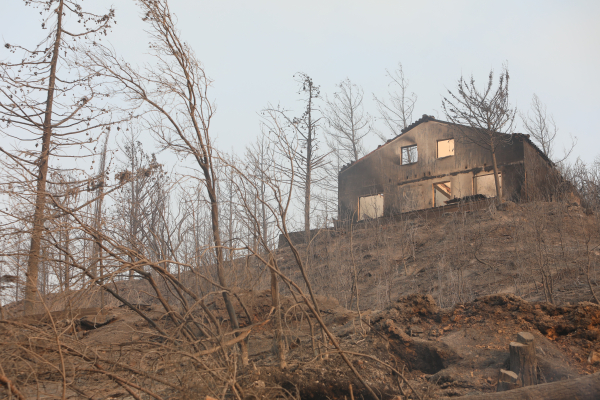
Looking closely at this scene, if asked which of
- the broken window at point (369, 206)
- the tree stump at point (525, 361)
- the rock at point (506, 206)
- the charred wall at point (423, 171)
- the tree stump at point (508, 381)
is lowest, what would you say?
the tree stump at point (508, 381)

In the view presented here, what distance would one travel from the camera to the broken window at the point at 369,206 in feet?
72.6

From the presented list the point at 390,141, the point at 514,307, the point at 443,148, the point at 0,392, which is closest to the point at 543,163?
the point at 443,148

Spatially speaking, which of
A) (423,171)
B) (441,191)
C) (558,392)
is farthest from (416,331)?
(441,191)

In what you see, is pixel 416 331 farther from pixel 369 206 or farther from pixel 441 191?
pixel 441 191

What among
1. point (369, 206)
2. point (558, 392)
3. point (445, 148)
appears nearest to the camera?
point (558, 392)

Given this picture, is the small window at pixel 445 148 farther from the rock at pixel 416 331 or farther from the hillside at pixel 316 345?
the rock at pixel 416 331

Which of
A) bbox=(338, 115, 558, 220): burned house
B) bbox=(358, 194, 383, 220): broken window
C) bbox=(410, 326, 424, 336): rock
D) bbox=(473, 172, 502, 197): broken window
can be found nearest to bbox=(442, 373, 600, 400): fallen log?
bbox=(410, 326, 424, 336): rock

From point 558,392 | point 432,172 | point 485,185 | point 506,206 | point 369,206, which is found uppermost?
point 432,172

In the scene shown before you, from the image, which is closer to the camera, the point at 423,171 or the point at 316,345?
the point at 316,345

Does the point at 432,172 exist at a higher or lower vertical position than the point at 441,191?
higher

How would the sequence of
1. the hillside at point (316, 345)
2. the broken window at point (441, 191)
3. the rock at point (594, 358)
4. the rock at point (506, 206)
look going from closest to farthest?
the hillside at point (316, 345) → the rock at point (594, 358) → the rock at point (506, 206) → the broken window at point (441, 191)

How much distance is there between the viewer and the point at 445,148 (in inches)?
837

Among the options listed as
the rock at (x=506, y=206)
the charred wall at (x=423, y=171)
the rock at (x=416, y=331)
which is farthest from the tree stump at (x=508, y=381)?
the charred wall at (x=423, y=171)

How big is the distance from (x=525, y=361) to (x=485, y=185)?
1621cm
